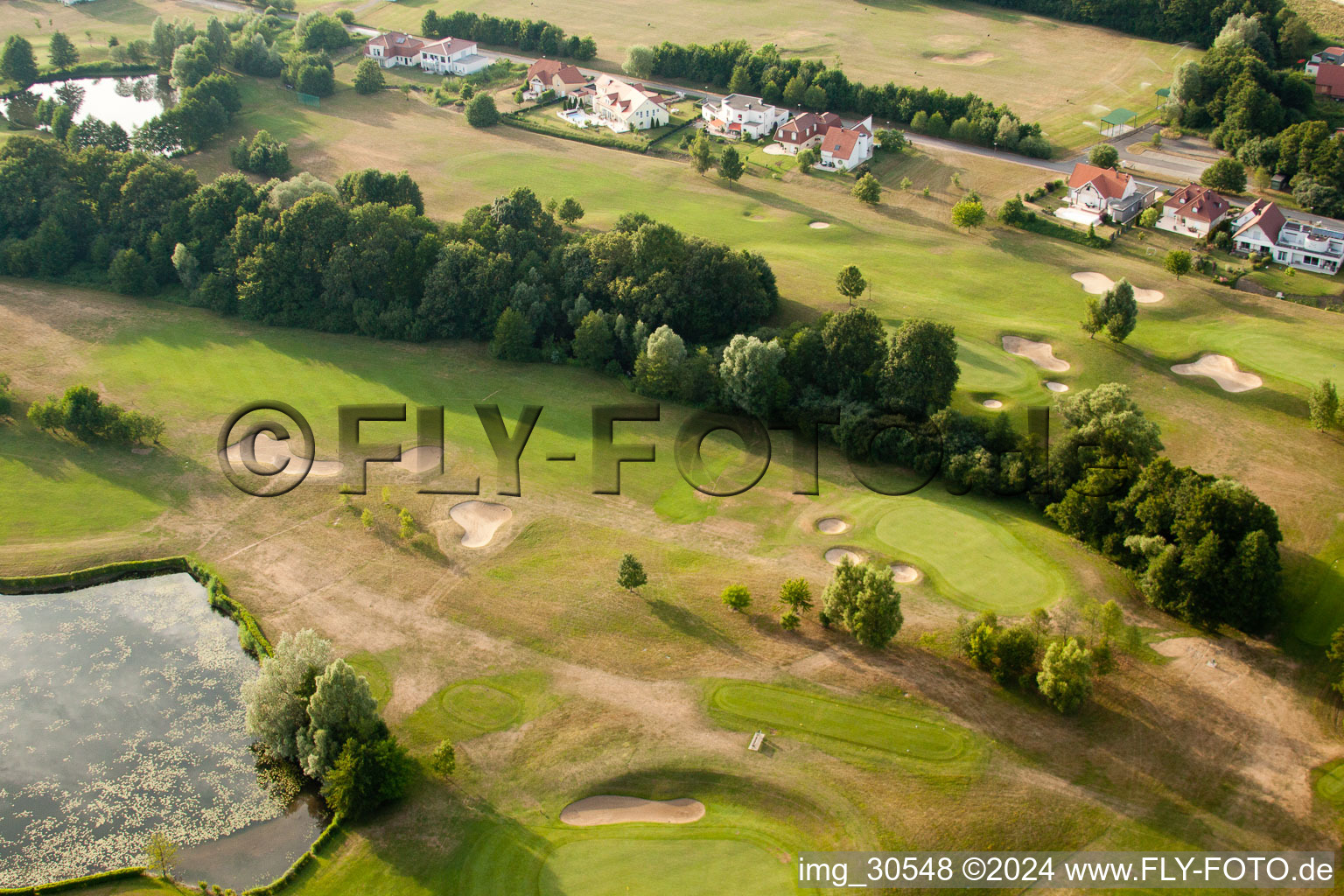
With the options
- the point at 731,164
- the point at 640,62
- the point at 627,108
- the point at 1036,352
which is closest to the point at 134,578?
the point at 1036,352

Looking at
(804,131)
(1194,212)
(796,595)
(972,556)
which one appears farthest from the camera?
(804,131)

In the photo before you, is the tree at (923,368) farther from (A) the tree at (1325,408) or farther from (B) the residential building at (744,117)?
(B) the residential building at (744,117)

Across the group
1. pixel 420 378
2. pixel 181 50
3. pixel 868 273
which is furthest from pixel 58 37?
pixel 868 273

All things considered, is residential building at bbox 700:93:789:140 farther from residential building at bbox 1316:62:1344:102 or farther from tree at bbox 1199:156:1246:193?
residential building at bbox 1316:62:1344:102

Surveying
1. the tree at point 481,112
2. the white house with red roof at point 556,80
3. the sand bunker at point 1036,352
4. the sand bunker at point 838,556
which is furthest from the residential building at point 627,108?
the sand bunker at point 838,556

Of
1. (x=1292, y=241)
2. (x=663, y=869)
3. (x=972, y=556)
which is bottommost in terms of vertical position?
(x=663, y=869)

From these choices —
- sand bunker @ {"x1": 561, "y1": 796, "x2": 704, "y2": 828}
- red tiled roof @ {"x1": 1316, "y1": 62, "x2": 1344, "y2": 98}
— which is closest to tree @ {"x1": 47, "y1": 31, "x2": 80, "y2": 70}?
sand bunker @ {"x1": 561, "y1": 796, "x2": 704, "y2": 828}

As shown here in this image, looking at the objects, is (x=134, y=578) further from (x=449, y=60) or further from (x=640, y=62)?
(x=449, y=60)
